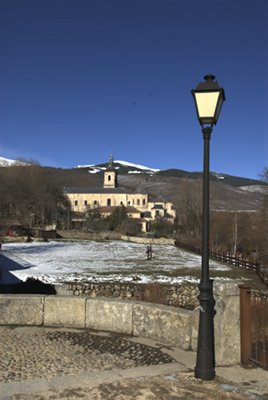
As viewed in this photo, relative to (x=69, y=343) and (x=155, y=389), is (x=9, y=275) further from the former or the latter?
(x=155, y=389)

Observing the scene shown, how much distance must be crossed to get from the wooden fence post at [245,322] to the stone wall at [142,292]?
49.3 ft

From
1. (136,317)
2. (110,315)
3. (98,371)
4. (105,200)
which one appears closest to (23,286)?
(110,315)

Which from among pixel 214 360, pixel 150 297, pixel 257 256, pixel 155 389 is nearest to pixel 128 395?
pixel 155 389

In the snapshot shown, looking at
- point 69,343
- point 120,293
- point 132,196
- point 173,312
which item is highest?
point 132,196

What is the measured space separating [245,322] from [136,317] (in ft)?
6.77

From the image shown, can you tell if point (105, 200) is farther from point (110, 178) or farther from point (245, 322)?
point (245, 322)

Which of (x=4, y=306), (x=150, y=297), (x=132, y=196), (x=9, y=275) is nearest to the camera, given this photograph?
(x=4, y=306)

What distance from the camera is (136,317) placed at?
6.99 m

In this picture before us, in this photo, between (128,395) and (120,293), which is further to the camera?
(120,293)

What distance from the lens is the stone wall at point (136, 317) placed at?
5609 millimetres

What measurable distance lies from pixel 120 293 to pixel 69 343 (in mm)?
15526

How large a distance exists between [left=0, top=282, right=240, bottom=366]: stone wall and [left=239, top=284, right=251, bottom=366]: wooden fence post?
57 millimetres

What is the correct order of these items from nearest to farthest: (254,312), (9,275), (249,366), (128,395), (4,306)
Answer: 1. (128,395)
2. (249,366)
3. (254,312)
4. (4,306)
5. (9,275)

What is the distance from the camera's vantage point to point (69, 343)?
254 inches
